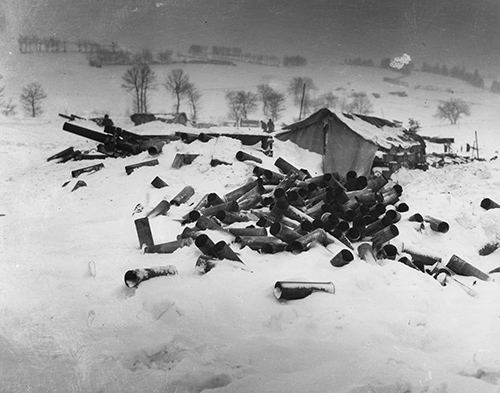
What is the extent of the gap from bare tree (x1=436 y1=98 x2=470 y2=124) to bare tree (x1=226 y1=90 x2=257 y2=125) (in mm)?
23748

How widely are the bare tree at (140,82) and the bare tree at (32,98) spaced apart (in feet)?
26.1

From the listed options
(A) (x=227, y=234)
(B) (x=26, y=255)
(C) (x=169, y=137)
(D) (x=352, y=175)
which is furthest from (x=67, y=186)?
(D) (x=352, y=175)

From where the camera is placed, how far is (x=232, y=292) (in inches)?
176

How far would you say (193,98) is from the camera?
45.8 metres

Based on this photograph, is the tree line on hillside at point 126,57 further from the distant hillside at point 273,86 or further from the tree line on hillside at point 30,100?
the tree line on hillside at point 30,100

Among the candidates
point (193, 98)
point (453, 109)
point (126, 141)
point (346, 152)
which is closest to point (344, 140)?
point (346, 152)

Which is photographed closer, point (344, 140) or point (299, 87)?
point (344, 140)

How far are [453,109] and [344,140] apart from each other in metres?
42.1

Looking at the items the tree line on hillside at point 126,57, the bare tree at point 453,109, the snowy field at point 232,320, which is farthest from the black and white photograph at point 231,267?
the bare tree at point 453,109

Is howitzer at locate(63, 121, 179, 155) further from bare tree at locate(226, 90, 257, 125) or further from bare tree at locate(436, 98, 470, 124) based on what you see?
bare tree at locate(436, 98, 470, 124)

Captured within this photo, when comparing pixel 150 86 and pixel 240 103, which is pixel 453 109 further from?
pixel 150 86

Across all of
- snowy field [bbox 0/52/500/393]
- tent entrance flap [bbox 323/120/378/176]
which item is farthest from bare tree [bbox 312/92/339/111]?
snowy field [bbox 0/52/500/393]

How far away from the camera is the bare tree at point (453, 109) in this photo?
47.2 m

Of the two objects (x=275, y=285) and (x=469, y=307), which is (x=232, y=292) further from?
(x=469, y=307)
